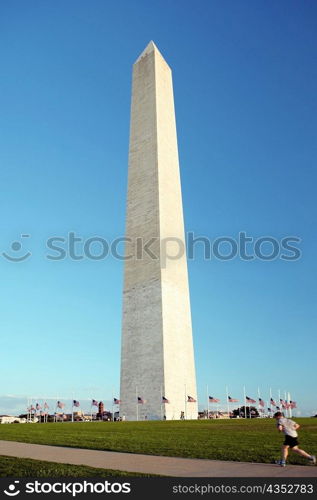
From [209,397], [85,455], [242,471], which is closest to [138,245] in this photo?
[209,397]

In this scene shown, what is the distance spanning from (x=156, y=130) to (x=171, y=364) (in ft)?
70.2

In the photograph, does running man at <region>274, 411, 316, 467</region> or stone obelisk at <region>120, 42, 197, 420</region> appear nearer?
running man at <region>274, 411, 316, 467</region>

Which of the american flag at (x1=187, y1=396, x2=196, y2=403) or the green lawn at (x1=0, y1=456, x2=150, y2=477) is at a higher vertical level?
the american flag at (x1=187, y1=396, x2=196, y2=403)

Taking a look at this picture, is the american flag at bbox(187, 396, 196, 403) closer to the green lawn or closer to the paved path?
the paved path

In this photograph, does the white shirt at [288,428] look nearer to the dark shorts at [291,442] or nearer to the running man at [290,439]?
the running man at [290,439]

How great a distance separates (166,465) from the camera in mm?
10945

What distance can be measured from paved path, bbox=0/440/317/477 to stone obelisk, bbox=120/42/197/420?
93.1 feet

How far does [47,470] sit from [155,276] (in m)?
34.1

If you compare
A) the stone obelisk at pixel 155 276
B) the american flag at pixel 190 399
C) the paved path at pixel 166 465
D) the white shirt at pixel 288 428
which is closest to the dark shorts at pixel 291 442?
the white shirt at pixel 288 428

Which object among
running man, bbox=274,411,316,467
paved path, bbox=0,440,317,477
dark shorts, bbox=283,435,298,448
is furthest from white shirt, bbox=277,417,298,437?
paved path, bbox=0,440,317,477

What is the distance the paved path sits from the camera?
979cm

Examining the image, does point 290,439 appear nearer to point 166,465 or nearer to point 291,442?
point 291,442

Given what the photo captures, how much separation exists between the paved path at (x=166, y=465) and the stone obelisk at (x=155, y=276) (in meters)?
28.4

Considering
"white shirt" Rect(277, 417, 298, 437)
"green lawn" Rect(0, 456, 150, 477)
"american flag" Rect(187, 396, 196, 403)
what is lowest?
"green lawn" Rect(0, 456, 150, 477)
